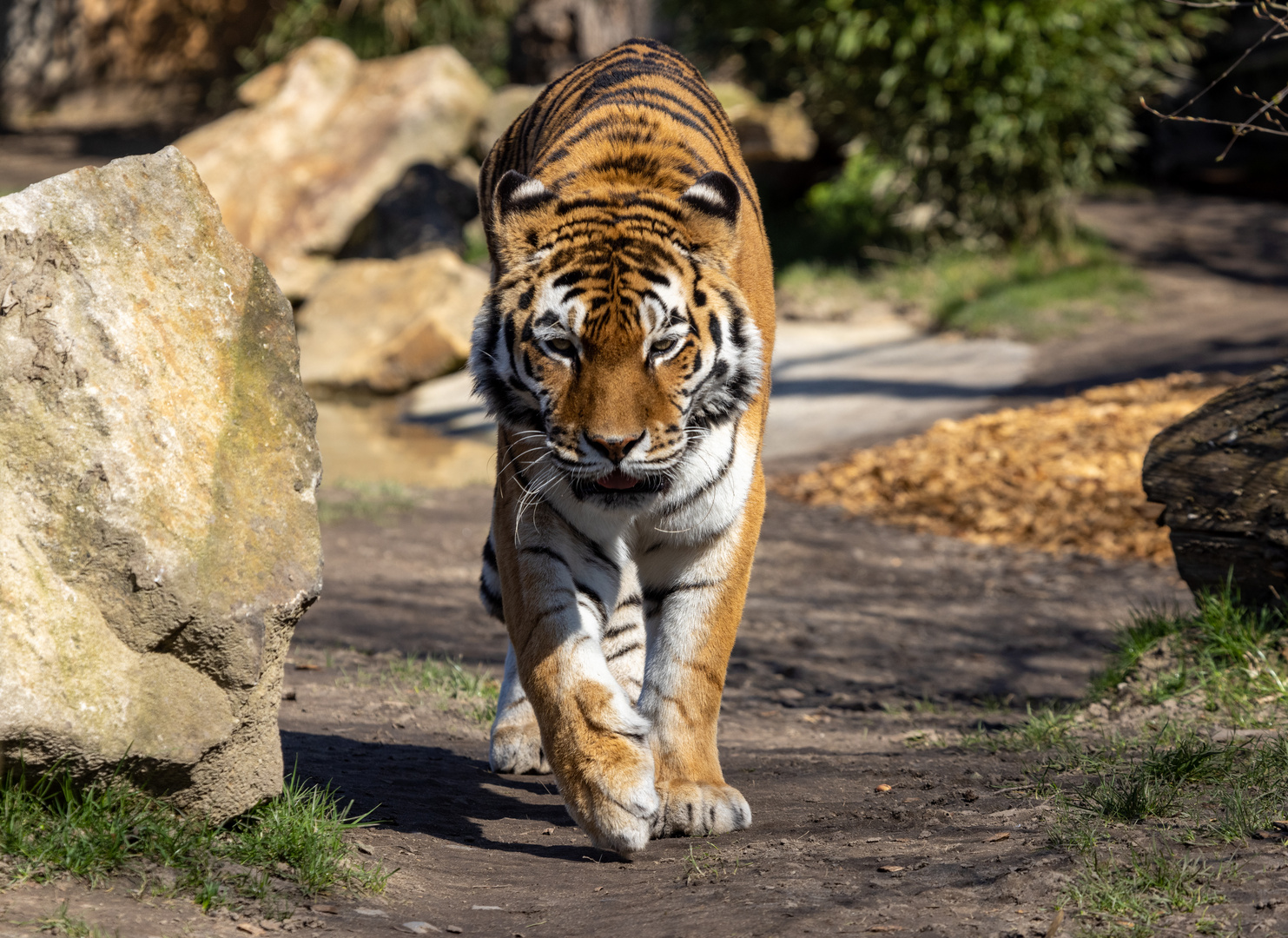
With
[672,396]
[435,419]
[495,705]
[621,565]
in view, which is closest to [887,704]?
[495,705]

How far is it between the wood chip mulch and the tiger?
4197 mm

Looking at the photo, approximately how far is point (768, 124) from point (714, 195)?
11711mm

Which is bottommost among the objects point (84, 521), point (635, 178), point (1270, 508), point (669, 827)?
point (669, 827)

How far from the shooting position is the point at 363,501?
7.55 m

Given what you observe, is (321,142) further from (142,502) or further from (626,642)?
(142,502)

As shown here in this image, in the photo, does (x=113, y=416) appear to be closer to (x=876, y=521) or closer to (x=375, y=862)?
(x=375, y=862)

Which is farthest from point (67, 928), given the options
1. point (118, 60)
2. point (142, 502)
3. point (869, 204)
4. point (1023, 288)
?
point (118, 60)

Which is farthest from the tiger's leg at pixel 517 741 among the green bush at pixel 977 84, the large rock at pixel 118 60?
the large rock at pixel 118 60

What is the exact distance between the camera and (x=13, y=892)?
87.7 inches

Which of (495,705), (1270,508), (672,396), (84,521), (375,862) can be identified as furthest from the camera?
(495,705)

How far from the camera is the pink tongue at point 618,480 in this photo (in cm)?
288

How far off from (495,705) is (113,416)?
2.10m

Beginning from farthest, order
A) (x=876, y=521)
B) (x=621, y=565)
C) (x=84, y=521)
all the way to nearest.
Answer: (x=876, y=521) < (x=621, y=565) < (x=84, y=521)

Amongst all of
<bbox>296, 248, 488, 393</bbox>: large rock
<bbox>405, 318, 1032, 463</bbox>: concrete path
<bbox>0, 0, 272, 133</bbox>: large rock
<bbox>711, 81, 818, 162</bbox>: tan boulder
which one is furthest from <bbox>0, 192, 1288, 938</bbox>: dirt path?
→ <bbox>0, 0, 272, 133</bbox>: large rock
